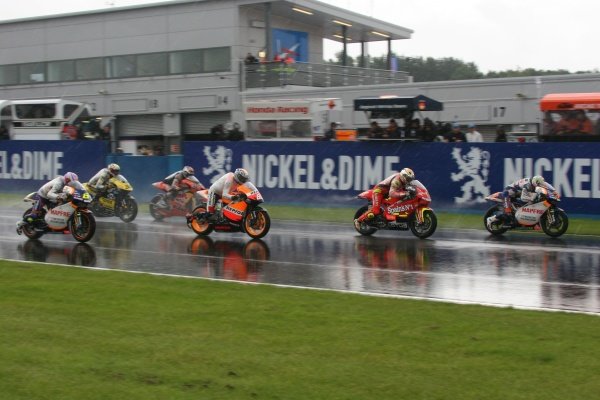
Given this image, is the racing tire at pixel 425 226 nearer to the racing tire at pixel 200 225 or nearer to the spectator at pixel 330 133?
the racing tire at pixel 200 225

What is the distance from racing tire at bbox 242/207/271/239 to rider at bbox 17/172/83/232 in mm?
3621

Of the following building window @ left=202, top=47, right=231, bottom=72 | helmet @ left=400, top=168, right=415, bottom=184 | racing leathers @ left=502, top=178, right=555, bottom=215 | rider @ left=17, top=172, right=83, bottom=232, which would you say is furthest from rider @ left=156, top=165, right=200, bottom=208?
building window @ left=202, top=47, right=231, bottom=72

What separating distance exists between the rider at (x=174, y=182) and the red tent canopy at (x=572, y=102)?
10.4m

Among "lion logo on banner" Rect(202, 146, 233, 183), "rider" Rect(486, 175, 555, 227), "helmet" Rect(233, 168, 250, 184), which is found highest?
"lion logo on banner" Rect(202, 146, 233, 183)

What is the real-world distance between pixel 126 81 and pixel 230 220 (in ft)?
91.6

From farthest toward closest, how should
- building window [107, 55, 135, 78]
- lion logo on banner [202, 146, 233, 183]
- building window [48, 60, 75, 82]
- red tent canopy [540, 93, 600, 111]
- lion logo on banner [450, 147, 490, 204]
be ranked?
building window [48, 60, 75, 82] < building window [107, 55, 135, 78] < lion logo on banner [202, 146, 233, 183] < red tent canopy [540, 93, 600, 111] < lion logo on banner [450, 147, 490, 204]

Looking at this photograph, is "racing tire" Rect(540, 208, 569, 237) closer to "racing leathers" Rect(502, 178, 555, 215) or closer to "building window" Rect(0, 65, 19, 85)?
"racing leathers" Rect(502, 178, 555, 215)

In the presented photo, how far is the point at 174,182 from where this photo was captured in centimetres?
2378

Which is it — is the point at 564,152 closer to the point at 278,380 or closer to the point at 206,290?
the point at 206,290

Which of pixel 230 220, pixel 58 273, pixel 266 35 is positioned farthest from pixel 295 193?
pixel 266 35

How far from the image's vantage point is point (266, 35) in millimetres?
41656

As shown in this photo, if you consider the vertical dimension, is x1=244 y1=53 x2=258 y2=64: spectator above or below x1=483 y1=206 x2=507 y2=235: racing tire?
above

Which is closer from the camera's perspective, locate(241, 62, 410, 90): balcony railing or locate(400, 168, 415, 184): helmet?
locate(400, 168, 415, 184): helmet

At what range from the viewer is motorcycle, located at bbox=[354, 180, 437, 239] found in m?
18.7
